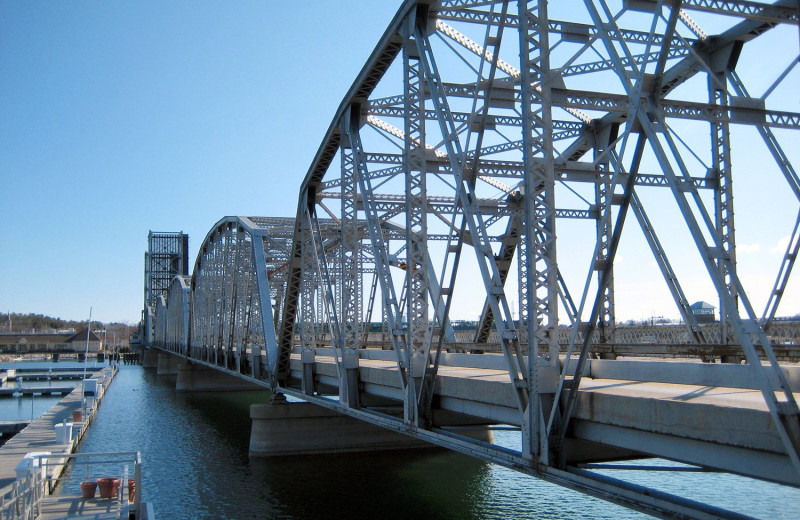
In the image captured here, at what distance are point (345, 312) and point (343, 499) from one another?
7717 mm

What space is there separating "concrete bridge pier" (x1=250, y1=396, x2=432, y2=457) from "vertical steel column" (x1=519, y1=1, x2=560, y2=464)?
22.0 m

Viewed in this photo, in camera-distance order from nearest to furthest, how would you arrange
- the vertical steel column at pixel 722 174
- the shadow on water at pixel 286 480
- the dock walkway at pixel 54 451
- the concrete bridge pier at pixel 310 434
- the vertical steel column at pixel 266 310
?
the vertical steel column at pixel 722 174
the dock walkway at pixel 54 451
the shadow on water at pixel 286 480
the vertical steel column at pixel 266 310
the concrete bridge pier at pixel 310 434

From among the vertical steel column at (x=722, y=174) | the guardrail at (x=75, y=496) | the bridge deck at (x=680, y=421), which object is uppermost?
the vertical steel column at (x=722, y=174)

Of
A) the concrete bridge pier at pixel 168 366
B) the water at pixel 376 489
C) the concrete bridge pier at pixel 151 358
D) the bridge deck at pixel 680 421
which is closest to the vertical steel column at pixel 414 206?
the bridge deck at pixel 680 421

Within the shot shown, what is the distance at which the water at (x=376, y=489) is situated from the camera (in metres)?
22.9

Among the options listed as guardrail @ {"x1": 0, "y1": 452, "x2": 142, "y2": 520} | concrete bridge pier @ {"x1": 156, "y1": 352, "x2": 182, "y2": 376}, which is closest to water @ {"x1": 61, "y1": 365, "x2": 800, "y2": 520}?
guardrail @ {"x1": 0, "y1": 452, "x2": 142, "y2": 520}

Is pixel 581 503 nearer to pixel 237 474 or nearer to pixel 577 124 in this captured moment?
pixel 577 124

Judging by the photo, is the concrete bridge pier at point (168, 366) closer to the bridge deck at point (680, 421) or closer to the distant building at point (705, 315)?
the distant building at point (705, 315)

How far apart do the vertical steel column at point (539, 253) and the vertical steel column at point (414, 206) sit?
4776 millimetres

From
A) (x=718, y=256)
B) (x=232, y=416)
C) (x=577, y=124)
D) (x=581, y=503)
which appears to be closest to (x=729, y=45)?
(x=577, y=124)

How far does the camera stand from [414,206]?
54.6ft

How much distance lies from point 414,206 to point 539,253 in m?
6.05

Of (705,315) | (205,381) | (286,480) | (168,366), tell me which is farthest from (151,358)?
(705,315)

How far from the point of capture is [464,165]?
12.9 metres
